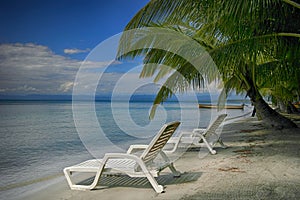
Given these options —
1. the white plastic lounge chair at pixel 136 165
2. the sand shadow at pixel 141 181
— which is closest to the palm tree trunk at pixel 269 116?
the sand shadow at pixel 141 181

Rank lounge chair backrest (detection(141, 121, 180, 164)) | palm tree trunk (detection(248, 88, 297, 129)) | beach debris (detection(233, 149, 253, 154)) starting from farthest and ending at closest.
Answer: palm tree trunk (detection(248, 88, 297, 129))
beach debris (detection(233, 149, 253, 154))
lounge chair backrest (detection(141, 121, 180, 164))

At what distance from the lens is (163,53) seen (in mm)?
8719

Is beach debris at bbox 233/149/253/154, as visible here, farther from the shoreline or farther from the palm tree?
the palm tree

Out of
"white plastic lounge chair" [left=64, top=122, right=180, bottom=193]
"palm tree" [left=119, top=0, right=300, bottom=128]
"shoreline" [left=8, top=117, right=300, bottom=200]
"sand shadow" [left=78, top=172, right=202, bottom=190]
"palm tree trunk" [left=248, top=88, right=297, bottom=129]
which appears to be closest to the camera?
"shoreline" [left=8, top=117, right=300, bottom=200]

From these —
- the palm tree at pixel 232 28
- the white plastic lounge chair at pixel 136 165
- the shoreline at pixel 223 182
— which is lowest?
the shoreline at pixel 223 182

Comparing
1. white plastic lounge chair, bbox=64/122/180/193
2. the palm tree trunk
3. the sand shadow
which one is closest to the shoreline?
the sand shadow

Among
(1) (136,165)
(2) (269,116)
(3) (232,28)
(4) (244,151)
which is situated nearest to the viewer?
(1) (136,165)

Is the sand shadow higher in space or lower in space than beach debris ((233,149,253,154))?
higher

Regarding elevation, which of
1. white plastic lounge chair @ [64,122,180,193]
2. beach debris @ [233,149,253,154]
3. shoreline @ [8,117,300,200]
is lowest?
beach debris @ [233,149,253,154]

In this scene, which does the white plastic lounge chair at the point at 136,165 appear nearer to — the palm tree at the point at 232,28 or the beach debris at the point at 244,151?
the palm tree at the point at 232,28

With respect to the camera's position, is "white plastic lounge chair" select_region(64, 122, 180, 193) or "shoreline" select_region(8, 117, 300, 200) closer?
"shoreline" select_region(8, 117, 300, 200)

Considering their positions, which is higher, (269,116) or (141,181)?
(141,181)

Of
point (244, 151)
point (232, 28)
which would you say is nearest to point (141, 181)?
point (244, 151)

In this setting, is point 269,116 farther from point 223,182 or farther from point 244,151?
point 223,182
